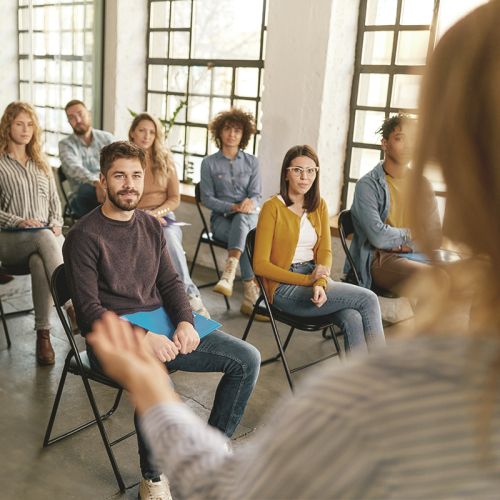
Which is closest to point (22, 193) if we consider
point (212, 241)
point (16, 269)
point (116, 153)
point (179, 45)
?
point (16, 269)

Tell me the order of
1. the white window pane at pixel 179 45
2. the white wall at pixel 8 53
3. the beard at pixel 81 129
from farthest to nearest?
the white wall at pixel 8 53 → the white window pane at pixel 179 45 → the beard at pixel 81 129

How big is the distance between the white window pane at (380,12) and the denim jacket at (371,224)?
1.53 metres

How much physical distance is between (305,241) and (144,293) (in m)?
1.14

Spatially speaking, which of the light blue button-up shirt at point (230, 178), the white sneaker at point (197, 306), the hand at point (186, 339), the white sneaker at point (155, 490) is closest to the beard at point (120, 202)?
the hand at point (186, 339)

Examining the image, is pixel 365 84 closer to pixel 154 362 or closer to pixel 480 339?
pixel 154 362

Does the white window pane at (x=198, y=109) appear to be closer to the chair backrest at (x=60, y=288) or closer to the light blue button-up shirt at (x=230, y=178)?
the light blue button-up shirt at (x=230, y=178)

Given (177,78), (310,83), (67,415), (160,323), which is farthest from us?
(177,78)

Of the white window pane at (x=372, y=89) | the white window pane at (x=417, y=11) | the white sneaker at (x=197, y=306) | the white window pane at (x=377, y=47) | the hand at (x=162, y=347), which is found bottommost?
the white sneaker at (x=197, y=306)

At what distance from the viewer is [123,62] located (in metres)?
6.45

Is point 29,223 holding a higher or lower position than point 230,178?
lower

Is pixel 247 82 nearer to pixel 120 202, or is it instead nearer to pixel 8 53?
pixel 120 202

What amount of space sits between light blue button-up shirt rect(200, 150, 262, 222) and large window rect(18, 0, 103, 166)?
2.40 m

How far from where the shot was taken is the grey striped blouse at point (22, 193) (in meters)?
3.82

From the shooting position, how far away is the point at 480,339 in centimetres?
56
